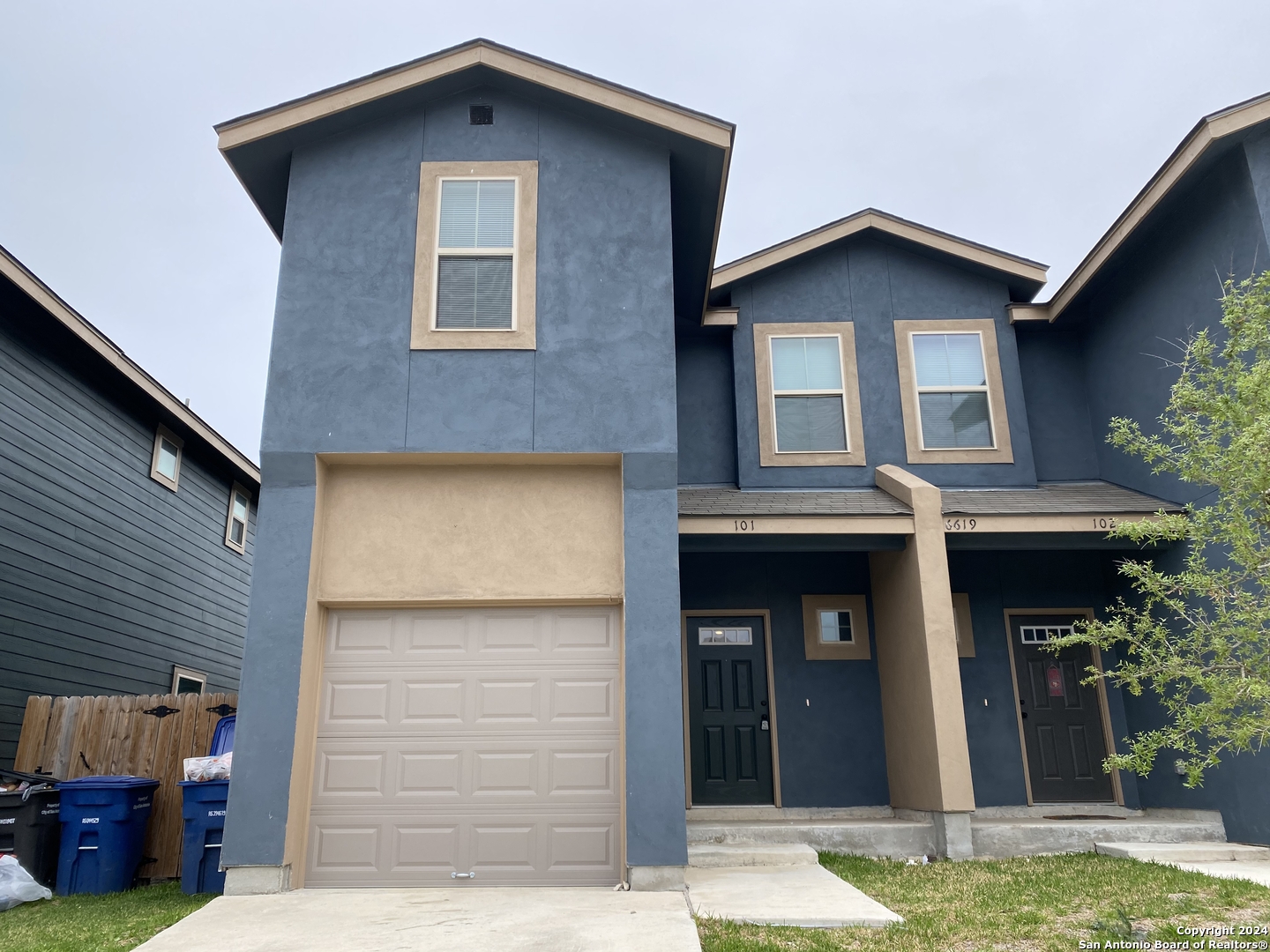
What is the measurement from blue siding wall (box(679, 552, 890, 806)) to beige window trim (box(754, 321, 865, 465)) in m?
1.08

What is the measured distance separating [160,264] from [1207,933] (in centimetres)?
7217

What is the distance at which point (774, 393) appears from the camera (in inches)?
444

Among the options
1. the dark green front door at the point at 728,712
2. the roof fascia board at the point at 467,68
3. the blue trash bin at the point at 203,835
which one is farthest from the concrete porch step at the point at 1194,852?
the blue trash bin at the point at 203,835

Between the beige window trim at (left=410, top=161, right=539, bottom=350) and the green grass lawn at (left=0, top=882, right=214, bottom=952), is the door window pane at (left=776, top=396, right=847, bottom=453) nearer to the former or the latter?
the beige window trim at (left=410, top=161, right=539, bottom=350)

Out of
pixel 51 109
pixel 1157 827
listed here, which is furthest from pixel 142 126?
pixel 1157 827

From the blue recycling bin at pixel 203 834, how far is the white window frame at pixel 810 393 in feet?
21.8

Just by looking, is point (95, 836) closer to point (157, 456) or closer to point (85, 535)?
point (85, 535)

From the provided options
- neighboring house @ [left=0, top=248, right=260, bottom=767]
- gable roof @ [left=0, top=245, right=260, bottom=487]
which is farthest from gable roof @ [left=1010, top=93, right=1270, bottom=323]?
neighboring house @ [left=0, top=248, right=260, bottom=767]

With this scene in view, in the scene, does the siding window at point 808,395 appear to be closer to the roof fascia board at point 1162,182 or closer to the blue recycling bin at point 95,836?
the roof fascia board at point 1162,182

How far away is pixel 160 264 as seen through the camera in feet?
216

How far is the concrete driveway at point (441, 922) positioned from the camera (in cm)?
553

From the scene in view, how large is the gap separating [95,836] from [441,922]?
12.6ft

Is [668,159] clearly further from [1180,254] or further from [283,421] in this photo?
[1180,254]

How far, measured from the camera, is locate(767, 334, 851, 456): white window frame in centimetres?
1112
